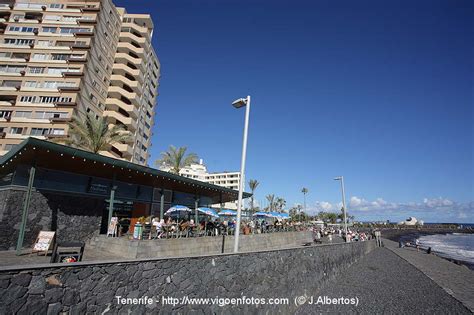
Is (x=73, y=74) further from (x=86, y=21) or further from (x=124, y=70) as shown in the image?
(x=124, y=70)

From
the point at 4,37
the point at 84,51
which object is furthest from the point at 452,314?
the point at 4,37

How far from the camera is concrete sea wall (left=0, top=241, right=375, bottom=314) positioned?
344 cm

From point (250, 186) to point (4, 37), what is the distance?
66.7 metres

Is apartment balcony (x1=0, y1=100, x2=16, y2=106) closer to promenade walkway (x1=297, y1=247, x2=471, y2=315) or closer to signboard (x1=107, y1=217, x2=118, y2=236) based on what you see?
signboard (x1=107, y1=217, x2=118, y2=236)

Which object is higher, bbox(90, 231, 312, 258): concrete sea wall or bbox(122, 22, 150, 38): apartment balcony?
bbox(122, 22, 150, 38): apartment balcony

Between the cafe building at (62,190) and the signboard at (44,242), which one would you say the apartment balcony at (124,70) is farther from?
the signboard at (44,242)

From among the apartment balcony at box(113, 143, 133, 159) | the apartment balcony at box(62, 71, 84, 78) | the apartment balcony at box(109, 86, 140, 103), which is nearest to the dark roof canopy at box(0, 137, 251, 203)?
the apartment balcony at box(113, 143, 133, 159)

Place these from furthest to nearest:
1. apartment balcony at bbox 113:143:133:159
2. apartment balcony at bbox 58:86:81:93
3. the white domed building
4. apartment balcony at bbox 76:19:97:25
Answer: the white domed building
apartment balcony at bbox 113:143:133:159
apartment balcony at bbox 76:19:97:25
apartment balcony at bbox 58:86:81:93

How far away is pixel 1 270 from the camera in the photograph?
316cm

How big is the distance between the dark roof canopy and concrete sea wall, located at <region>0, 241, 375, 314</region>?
10151 mm

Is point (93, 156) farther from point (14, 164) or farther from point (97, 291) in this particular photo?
point (97, 291)

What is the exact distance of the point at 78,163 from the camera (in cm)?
1448

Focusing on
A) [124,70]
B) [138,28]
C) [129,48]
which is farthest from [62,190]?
[138,28]

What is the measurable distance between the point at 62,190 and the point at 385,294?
19530 mm
